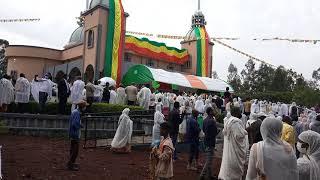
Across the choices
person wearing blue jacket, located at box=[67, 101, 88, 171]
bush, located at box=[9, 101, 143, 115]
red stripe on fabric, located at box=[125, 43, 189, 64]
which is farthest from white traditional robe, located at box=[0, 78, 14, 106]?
red stripe on fabric, located at box=[125, 43, 189, 64]

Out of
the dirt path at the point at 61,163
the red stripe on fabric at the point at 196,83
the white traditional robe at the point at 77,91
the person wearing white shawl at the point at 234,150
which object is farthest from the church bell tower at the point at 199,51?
the person wearing white shawl at the point at 234,150

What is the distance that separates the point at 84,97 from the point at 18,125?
261 centimetres

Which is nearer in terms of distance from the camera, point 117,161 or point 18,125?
point 117,161

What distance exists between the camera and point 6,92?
16469 mm

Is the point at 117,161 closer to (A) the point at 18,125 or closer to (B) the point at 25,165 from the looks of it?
(B) the point at 25,165

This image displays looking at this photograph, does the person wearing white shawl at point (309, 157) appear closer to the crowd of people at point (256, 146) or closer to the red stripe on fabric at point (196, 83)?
the crowd of people at point (256, 146)

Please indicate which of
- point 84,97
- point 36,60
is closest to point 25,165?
point 84,97

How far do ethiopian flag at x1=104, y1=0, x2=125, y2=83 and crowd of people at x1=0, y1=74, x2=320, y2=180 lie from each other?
10.2 metres

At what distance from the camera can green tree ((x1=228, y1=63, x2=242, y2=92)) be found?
60500 millimetres

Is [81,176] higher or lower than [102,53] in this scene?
lower

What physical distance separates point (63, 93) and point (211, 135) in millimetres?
7834

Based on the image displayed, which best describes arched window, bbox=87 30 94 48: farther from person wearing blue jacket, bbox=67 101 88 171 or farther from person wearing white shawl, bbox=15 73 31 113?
person wearing blue jacket, bbox=67 101 88 171

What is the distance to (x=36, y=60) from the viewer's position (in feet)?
130

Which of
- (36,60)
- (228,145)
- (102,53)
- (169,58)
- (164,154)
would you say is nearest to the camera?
(164,154)
